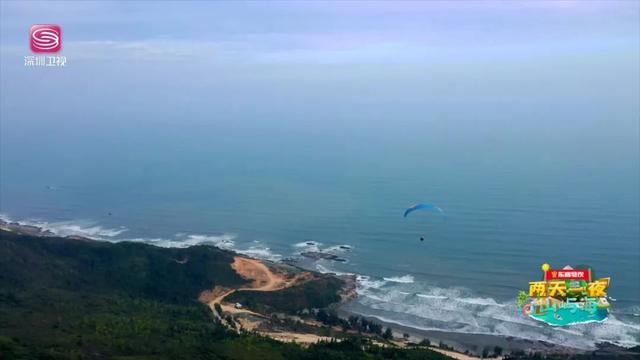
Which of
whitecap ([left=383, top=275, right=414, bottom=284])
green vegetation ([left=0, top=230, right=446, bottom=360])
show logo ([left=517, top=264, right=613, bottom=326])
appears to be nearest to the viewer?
show logo ([left=517, top=264, right=613, bottom=326])

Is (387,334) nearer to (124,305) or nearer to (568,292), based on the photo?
(124,305)

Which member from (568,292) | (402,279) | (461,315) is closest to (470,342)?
(461,315)

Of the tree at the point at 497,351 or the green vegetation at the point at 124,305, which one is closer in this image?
the green vegetation at the point at 124,305

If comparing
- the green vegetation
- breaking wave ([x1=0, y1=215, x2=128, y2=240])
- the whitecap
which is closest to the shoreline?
the green vegetation

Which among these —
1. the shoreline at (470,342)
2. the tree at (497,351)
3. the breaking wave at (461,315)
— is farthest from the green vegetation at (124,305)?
the tree at (497,351)

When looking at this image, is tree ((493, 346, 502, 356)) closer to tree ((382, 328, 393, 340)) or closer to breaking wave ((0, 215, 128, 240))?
tree ((382, 328, 393, 340))

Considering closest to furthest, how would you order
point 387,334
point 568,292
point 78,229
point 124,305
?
point 568,292, point 124,305, point 387,334, point 78,229

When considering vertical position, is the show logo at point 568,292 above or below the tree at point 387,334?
above

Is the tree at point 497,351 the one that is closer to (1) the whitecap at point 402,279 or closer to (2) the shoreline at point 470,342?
(2) the shoreline at point 470,342

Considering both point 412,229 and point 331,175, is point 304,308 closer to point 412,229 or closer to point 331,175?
point 412,229
